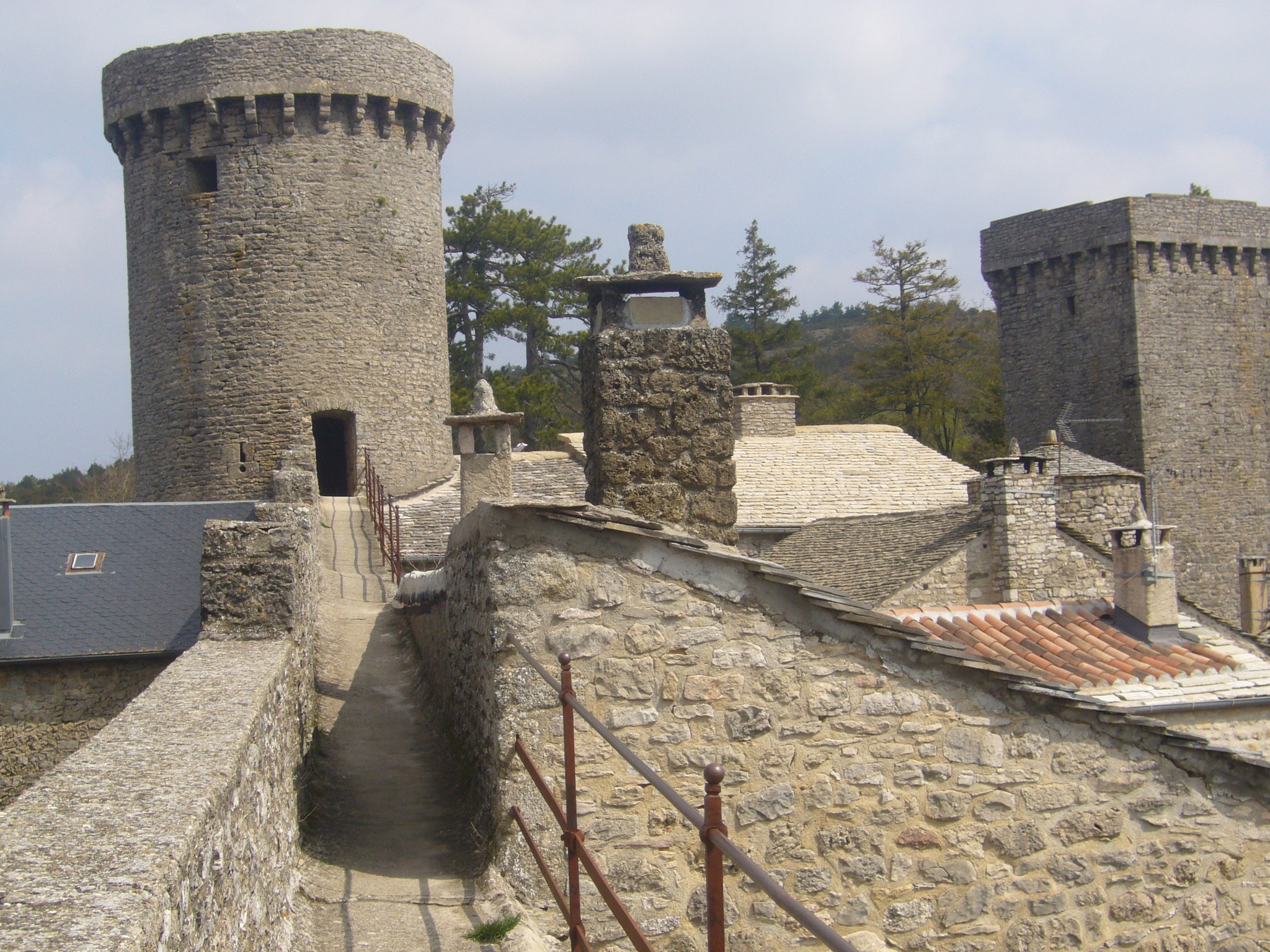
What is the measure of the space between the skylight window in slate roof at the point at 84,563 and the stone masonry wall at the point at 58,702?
0.94 meters

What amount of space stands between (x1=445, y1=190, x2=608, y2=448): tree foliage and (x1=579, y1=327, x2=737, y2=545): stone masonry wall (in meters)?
27.2

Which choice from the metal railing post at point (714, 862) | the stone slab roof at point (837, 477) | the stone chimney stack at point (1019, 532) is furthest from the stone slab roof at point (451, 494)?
the metal railing post at point (714, 862)

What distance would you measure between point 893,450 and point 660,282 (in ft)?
59.7

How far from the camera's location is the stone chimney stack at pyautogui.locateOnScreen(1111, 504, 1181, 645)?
39.0ft

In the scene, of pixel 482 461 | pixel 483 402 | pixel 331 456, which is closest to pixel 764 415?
pixel 331 456

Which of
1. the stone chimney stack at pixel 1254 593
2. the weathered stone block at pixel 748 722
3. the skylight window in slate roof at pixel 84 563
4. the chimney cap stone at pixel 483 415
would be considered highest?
the chimney cap stone at pixel 483 415

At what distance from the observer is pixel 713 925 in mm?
2609

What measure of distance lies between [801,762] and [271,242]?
2030cm

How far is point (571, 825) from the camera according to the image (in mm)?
3986

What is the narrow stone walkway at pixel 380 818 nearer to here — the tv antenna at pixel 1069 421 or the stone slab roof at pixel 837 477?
the stone slab roof at pixel 837 477

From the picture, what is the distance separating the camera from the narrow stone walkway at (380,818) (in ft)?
14.3

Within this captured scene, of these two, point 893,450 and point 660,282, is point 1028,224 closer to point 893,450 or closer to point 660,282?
point 893,450

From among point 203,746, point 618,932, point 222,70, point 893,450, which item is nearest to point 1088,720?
point 618,932

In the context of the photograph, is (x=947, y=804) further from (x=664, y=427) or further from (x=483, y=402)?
(x=483, y=402)
